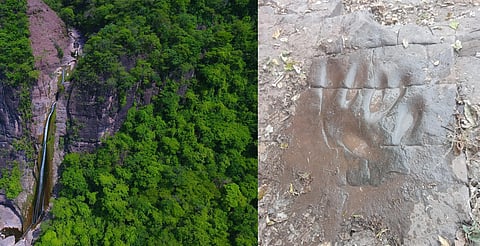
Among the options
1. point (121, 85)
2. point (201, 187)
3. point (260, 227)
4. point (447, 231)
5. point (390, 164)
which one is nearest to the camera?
point (447, 231)

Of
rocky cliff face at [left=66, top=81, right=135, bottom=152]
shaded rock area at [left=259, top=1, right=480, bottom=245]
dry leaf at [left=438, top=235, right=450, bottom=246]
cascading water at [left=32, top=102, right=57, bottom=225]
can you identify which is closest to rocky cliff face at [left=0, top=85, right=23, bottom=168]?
cascading water at [left=32, top=102, right=57, bottom=225]

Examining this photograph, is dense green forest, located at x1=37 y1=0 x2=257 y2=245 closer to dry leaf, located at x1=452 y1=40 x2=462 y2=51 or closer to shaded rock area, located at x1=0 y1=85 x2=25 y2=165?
shaded rock area, located at x1=0 y1=85 x2=25 y2=165

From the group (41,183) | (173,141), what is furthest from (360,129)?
(41,183)

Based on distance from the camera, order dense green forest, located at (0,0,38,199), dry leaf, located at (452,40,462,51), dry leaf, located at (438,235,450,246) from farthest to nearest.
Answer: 1. dense green forest, located at (0,0,38,199)
2. dry leaf, located at (452,40,462,51)
3. dry leaf, located at (438,235,450,246)

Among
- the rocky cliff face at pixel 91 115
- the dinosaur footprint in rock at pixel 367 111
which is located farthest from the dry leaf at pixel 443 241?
the rocky cliff face at pixel 91 115

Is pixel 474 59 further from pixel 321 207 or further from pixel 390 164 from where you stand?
pixel 321 207

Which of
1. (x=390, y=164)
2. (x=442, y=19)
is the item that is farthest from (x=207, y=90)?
(x=442, y=19)

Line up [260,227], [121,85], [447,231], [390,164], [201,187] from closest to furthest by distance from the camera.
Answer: [447,231]
[390,164]
[260,227]
[201,187]
[121,85]
